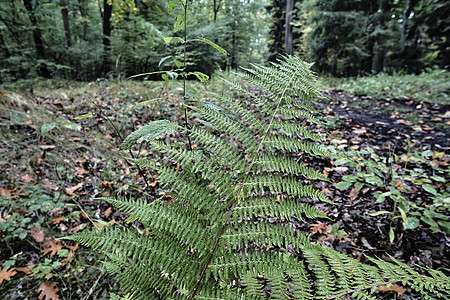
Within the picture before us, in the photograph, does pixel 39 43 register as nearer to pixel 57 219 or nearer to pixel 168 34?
pixel 168 34

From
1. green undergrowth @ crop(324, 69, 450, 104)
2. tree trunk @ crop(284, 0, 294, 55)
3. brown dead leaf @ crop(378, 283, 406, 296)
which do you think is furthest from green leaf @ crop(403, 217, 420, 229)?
tree trunk @ crop(284, 0, 294, 55)

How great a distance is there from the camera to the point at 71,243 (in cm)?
206

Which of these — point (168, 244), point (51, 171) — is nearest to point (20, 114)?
point (51, 171)

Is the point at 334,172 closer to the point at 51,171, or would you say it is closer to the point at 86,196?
the point at 86,196

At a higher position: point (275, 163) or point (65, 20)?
point (65, 20)

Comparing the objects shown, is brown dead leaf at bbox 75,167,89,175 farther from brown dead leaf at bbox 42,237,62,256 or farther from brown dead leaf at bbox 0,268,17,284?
brown dead leaf at bbox 0,268,17,284

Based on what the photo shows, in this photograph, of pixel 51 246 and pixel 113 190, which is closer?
pixel 51 246

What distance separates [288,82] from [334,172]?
6.51 ft

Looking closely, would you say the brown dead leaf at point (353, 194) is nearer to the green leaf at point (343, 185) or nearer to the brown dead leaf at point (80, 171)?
the green leaf at point (343, 185)

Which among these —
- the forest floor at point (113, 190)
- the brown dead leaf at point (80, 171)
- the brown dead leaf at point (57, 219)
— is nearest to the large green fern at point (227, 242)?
the forest floor at point (113, 190)

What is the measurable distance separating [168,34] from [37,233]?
651 cm

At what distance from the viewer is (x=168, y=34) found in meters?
6.84

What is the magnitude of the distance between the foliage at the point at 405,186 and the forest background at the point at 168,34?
533 cm

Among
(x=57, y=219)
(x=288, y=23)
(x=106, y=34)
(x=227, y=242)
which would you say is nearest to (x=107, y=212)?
(x=57, y=219)
